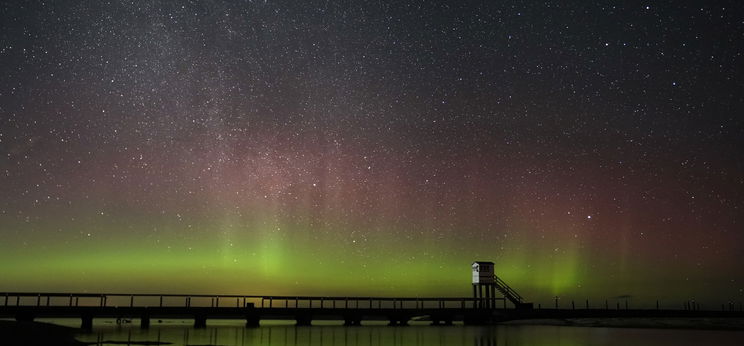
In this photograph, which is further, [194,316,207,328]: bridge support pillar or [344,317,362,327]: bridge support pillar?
[344,317,362,327]: bridge support pillar

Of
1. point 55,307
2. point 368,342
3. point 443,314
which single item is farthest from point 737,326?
point 55,307

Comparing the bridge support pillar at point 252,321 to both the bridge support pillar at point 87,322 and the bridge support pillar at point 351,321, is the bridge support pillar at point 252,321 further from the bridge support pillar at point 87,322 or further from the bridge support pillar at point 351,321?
the bridge support pillar at point 87,322

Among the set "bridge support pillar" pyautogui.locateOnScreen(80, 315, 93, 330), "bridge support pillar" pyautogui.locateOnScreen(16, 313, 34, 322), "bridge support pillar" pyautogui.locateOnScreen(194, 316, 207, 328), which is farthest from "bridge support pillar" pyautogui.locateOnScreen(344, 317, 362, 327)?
"bridge support pillar" pyautogui.locateOnScreen(16, 313, 34, 322)

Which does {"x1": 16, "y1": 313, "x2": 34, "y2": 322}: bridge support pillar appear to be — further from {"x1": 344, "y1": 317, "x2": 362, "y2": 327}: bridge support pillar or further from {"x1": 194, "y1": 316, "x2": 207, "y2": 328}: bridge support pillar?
{"x1": 344, "y1": 317, "x2": 362, "y2": 327}: bridge support pillar

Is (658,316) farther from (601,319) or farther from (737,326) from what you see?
(737,326)

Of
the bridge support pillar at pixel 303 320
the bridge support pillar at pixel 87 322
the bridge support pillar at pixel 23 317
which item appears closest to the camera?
the bridge support pillar at pixel 23 317

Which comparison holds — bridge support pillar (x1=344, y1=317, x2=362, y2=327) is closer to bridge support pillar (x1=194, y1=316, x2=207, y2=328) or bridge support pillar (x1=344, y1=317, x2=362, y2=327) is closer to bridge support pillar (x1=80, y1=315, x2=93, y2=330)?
bridge support pillar (x1=194, y1=316, x2=207, y2=328)

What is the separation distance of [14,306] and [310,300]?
2287 centimetres

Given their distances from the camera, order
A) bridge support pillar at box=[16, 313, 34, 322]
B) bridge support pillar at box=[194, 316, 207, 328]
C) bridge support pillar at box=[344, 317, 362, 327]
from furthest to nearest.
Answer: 1. bridge support pillar at box=[344, 317, 362, 327]
2. bridge support pillar at box=[194, 316, 207, 328]
3. bridge support pillar at box=[16, 313, 34, 322]

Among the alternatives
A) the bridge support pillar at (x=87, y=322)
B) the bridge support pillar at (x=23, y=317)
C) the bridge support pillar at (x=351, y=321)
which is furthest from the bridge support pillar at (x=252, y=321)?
the bridge support pillar at (x=23, y=317)

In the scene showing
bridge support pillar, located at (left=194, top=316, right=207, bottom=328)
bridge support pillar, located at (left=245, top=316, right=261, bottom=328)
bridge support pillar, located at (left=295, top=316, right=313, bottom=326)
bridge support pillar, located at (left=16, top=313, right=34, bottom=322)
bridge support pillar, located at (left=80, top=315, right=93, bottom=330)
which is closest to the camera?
bridge support pillar, located at (left=16, top=313, right=34, bottom=322)

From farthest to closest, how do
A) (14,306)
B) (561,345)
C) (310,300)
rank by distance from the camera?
1. (310,300)
2. (14,306)
3. (561,345)

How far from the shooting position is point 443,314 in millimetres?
62031

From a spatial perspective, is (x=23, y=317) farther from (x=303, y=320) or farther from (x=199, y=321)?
(x=303, y=320)
